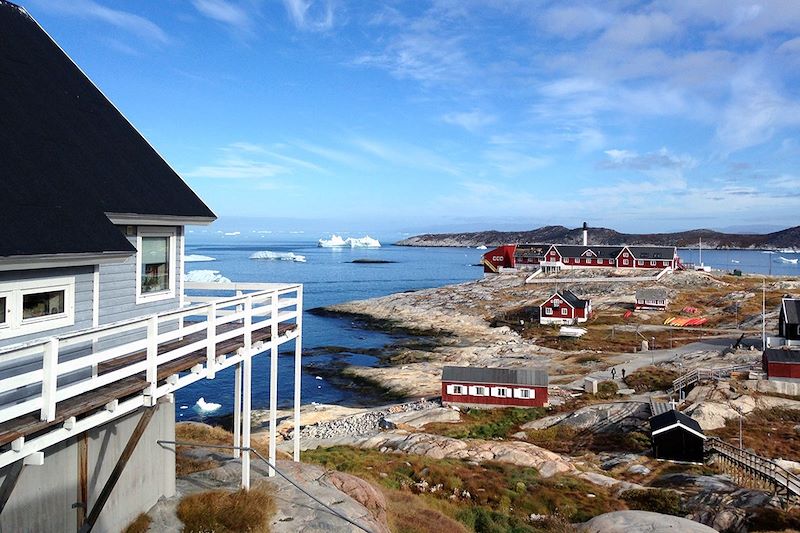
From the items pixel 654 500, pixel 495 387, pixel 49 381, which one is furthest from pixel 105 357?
pixel 495 387

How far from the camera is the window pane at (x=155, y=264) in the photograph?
1198cm

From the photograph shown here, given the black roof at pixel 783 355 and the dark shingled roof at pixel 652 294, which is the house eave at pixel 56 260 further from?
the dark shingled roof at pixel 652 294

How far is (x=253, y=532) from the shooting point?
10.8 metres

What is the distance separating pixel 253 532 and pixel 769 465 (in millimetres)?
22340

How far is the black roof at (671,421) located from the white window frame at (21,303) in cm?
2739

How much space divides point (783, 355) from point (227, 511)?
3956 centimetres

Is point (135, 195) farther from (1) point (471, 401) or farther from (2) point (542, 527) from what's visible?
(1) point (471, 401)

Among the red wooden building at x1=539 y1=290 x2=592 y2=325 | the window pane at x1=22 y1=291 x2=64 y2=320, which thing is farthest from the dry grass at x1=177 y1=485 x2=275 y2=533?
the red wooden building at x1=539 y1=290 x2=592 y2=325

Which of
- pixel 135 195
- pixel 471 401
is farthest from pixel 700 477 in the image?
pixel 135 195

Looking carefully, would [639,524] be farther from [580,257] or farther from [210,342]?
[580,257]

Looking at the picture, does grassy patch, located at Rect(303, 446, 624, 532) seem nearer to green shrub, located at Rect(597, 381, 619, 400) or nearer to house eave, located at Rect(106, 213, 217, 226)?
house eave, located at Rect(106, 213, 217, 226)

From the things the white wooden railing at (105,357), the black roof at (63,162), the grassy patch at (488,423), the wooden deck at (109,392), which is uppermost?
the black roof at (63,162)

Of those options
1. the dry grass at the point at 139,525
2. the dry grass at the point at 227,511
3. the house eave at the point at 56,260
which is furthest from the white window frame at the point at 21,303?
the dry grass at the point at 227,511

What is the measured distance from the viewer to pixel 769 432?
101 ft
